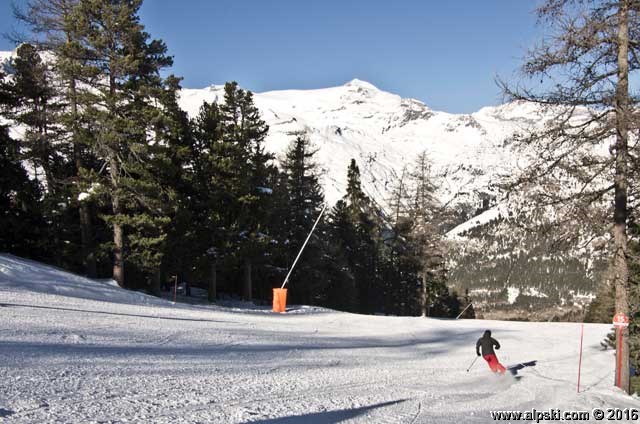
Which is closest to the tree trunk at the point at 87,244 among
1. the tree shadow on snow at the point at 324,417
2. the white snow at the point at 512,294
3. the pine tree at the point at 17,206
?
the pine tree at the point at 17,206

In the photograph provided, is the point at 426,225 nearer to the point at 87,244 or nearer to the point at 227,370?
the point at 87,244

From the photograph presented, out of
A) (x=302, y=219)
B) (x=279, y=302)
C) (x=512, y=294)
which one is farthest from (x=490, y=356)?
(x=512, y=294)

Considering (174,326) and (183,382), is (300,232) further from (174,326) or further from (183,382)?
(183,382)

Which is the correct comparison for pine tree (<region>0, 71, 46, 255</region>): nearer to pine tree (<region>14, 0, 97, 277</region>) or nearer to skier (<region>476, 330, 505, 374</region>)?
pine tree (<region>14, 0, 97, 277</region>)

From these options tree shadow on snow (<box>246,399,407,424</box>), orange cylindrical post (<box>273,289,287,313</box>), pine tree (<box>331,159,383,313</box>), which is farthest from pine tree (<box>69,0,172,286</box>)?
pine tree (<box>331,159,383,313</box>)

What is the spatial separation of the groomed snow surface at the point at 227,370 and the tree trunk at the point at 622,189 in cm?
101

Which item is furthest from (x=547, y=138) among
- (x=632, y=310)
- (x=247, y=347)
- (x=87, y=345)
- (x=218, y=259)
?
(x=218, y=259)

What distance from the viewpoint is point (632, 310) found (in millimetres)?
12328

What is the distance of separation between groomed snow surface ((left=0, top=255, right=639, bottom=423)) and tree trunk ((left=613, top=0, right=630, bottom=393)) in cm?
101

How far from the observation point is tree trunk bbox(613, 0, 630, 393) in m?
11.2

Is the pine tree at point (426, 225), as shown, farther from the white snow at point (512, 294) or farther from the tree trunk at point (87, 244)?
the white snow at point (512, 294)

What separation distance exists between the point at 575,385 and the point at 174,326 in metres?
10.9

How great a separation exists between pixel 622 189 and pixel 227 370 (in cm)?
959

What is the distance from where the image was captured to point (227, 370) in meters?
10.1
